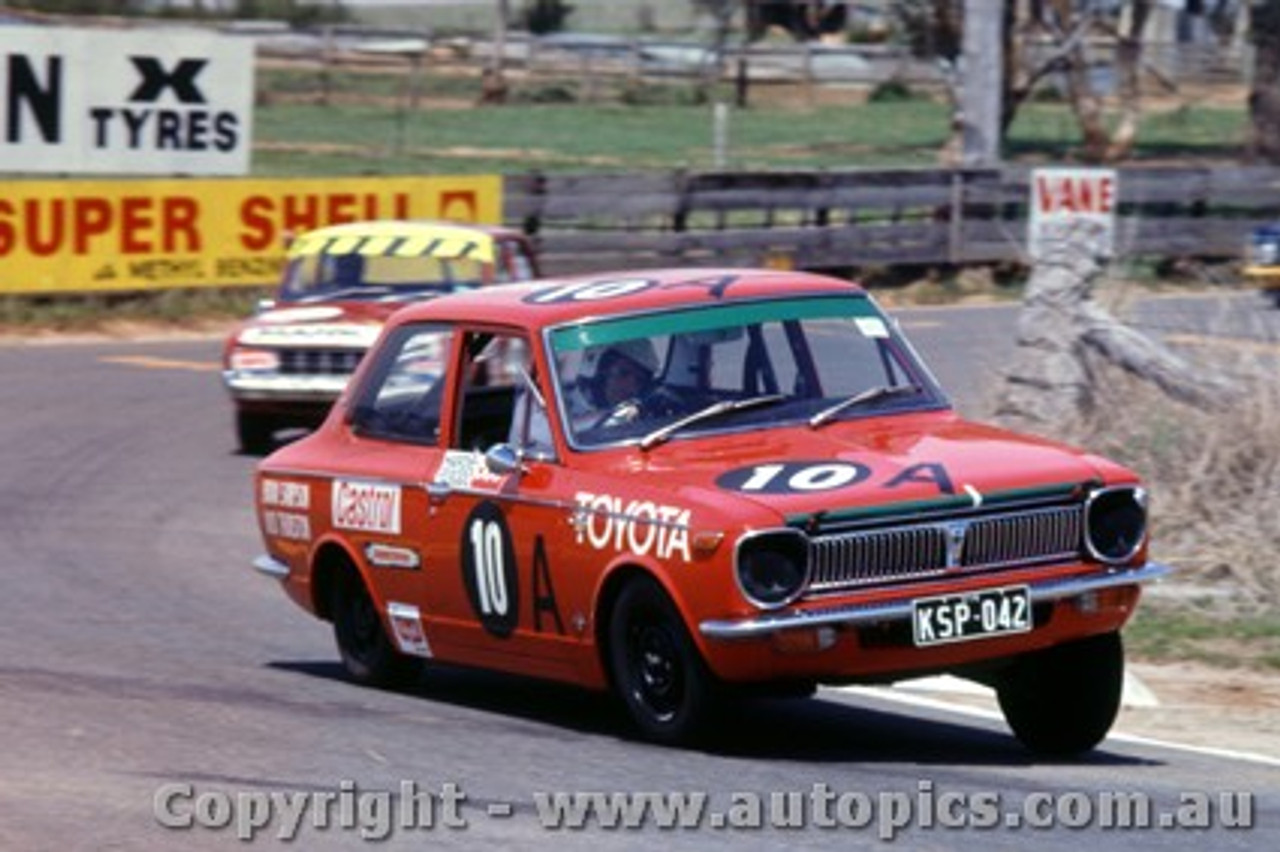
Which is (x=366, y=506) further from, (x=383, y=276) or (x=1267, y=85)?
(x=1267, y=85)

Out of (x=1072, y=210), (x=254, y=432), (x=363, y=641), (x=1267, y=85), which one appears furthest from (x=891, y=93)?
(x=363, y=641)

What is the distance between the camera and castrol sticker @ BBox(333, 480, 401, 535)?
10531 millimetres

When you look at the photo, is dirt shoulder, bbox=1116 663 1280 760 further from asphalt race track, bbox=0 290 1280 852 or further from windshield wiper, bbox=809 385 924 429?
windshield wiper, bbox=809 385 924 429

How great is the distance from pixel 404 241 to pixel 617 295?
9734mm

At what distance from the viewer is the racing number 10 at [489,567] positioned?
984cm

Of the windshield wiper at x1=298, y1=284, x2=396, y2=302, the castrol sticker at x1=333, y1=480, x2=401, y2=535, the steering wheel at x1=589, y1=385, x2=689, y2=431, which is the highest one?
the steering wheel at x1=589, y1=385, x2=689, y2=431

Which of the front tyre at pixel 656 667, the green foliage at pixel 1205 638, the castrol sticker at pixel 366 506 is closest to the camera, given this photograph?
the front tyre at pixel 656 667

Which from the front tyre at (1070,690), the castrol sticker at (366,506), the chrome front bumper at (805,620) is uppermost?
the chrome front bumper at (805,620)

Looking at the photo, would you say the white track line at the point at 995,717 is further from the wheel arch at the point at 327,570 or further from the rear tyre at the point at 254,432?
the rear tyre at the point at 254,432

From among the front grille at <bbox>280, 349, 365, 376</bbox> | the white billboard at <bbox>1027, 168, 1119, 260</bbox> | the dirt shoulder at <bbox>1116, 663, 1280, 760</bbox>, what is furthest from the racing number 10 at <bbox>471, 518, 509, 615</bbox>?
the front grille at <bbox>280, 349, 365, 376</bbox>

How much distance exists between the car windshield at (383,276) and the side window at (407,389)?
8.34 meters

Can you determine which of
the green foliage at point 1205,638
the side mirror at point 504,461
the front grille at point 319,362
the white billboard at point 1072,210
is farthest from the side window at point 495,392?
the front grille at point 319,362

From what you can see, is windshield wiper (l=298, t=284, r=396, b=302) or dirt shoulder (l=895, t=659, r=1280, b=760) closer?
dirt shoulder (l=895, t=659, r=1280, b=760)

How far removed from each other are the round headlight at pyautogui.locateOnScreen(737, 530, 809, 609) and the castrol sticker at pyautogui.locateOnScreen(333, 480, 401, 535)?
87.5 inches
